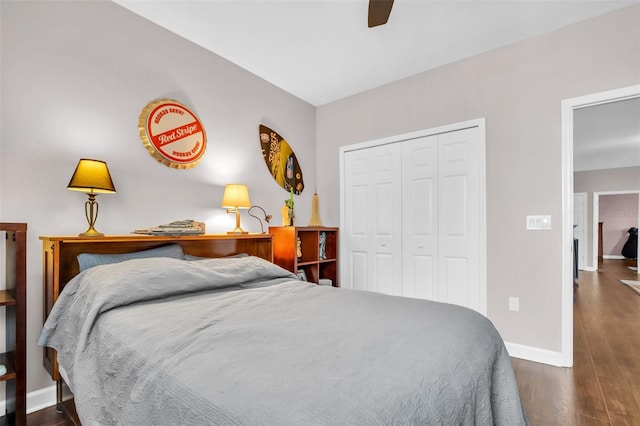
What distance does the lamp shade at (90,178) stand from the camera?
1.75 metres

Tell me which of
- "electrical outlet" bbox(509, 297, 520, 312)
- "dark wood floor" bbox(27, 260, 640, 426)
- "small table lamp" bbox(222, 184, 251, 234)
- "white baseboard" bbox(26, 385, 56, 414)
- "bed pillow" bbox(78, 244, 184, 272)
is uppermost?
"small table lamp" bbox(222, 184, 251, 234)

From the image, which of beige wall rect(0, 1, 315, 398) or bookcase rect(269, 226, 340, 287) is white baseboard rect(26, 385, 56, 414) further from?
bookcase rect(269, 226, 340, 287)

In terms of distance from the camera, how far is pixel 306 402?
0.68 metres

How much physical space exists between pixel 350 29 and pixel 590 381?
303 cm

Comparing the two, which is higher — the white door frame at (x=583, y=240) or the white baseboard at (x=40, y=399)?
the white door frame at (x=583, y=240)

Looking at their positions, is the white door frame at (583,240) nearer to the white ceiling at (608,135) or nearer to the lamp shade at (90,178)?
the white ceiling at (608,135)

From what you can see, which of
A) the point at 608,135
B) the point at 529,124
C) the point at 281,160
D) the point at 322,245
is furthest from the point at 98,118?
the point at 608,135

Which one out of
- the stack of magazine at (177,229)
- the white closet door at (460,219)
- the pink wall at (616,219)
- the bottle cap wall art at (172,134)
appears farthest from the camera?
the pink wall at (616,219)

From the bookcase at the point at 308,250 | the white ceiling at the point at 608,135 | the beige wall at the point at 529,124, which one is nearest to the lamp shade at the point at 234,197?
the bookcase at the point at 308,250

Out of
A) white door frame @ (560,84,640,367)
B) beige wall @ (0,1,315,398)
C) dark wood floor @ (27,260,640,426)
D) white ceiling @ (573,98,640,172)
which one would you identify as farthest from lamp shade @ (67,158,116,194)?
white ceiling @ (573,98,640,172)

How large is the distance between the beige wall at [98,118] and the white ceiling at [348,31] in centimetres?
24

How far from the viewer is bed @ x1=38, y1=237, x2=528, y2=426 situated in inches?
28.3

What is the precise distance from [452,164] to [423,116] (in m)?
0.57

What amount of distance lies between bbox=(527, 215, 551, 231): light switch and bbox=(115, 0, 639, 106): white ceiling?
4.79 feet
